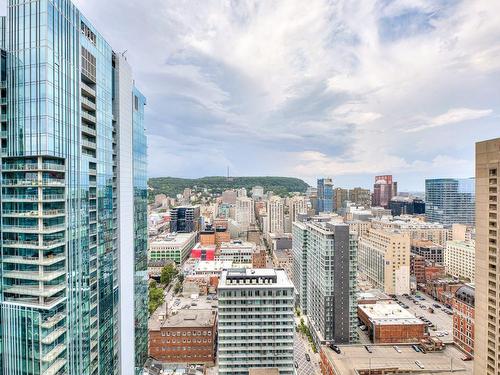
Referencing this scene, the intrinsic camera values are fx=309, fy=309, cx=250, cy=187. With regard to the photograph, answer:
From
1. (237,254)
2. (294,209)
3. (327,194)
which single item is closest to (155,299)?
(237,254)

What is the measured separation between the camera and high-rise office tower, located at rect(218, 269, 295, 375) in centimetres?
3419

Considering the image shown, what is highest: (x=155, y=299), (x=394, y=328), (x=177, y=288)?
(x=394, y=328)

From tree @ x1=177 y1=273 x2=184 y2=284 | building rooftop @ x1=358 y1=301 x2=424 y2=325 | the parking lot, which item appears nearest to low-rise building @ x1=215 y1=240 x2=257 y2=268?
tree @ x1=177 y1=273 x2=184 y2=284

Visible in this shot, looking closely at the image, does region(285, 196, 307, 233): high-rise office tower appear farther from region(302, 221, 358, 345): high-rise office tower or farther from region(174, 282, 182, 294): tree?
region(302, 221, 358, 345): high-rise office tower

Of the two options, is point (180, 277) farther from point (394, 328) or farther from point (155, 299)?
point (394, 328)

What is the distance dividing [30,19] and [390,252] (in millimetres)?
75016

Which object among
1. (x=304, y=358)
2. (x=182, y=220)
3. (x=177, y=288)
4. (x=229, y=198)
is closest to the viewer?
(x=304, y=358)

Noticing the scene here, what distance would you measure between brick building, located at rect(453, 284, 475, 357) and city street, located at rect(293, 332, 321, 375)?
20222 mm

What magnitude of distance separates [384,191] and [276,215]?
97043 mm

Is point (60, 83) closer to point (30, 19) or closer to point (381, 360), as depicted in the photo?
point (30, 19)

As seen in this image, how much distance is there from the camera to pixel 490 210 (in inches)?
1014

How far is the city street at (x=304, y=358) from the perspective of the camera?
41.8 metres

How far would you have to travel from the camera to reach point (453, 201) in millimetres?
138750

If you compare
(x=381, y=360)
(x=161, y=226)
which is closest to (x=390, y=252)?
(x=381, y=360)
